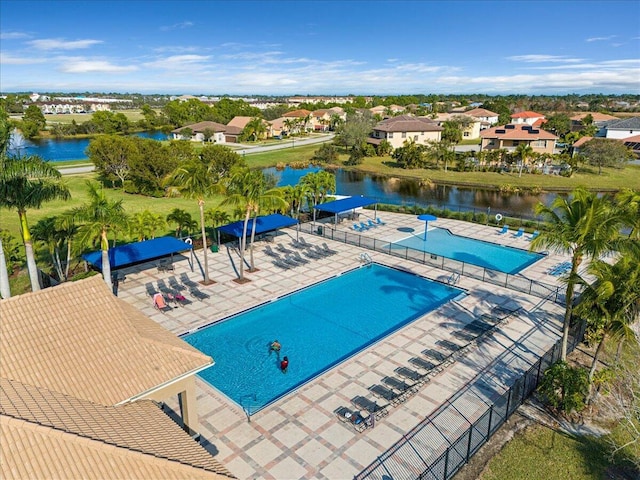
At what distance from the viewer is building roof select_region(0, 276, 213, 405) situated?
34.1 feet

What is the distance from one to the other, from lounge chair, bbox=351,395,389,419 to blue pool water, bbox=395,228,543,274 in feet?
54.3

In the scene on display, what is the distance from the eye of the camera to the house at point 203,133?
10366cm

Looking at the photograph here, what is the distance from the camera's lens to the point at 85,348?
11203 mm

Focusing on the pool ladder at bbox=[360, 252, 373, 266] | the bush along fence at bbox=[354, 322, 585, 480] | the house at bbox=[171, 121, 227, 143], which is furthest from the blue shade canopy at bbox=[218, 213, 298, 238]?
the house at bbox=[171, 121, 227, 143]

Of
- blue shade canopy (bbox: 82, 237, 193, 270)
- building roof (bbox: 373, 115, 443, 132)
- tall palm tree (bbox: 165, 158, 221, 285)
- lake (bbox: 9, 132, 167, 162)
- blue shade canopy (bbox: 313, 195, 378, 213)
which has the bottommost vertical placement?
blue shade canopy (bbox: 82, 237, 193, 270)

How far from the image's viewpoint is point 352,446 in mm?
13117

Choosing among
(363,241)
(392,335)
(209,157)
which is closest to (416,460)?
(392,335)

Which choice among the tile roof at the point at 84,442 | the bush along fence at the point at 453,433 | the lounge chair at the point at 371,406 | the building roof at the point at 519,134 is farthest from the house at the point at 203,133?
the tile roof at the point at 84,442

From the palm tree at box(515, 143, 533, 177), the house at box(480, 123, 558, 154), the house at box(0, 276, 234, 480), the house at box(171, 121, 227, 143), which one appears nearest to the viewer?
the house at box(0, 276, 234, 480)

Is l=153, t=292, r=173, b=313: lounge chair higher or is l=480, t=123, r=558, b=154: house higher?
l=480, t=123, r=558, b=154: house

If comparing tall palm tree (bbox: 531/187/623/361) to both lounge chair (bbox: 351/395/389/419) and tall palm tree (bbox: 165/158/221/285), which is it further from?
tall palm tree (bbox: 165/158/221/285)

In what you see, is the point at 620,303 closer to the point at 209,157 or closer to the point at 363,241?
the point at 363,241

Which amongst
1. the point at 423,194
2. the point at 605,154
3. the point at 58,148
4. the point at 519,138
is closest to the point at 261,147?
the point at 58,148

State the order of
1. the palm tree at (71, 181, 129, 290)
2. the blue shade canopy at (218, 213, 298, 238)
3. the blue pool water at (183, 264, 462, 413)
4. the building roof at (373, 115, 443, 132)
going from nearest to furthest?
the blue pool water at (183, 264, 462, 413) → the palm tree at (71, 181, 129, 290) → the blue shade canopy at (218, 213, 298, 238) → the building roof at (373, 115, 443, 132)
